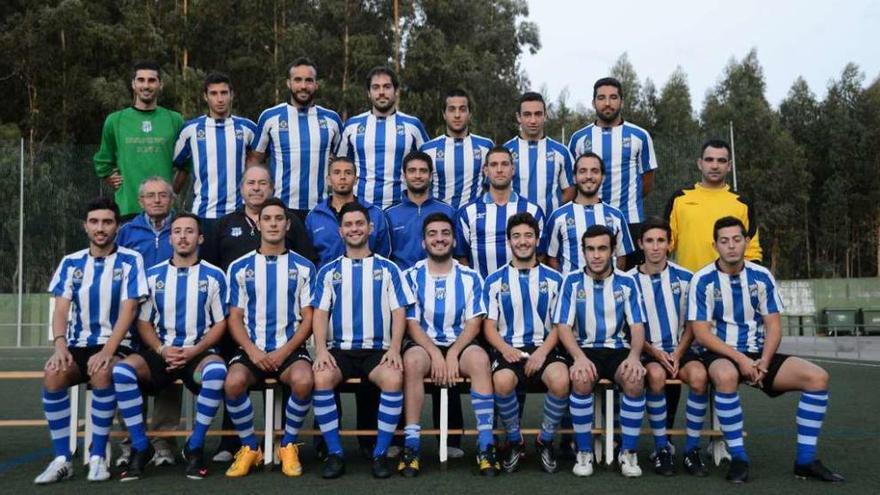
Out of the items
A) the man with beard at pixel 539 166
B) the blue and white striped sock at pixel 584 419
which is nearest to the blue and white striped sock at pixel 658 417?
the blue and white striped sock at pixel 584 419

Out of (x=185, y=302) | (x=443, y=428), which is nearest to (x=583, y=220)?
(x=443, y=428)

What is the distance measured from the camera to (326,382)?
14.1 feet

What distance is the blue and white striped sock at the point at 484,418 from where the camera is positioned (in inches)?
170

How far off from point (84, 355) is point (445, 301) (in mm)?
1861

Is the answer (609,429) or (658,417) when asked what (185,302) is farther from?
(658,417)

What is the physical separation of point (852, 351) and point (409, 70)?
14.1 metres

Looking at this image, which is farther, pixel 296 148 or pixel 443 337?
pixel 296 148

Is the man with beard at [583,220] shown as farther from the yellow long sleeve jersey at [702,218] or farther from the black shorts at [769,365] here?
the black shorts at [769,365]

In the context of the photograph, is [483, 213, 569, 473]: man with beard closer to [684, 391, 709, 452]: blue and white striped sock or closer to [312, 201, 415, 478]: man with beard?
[312, 201, 415, 478]: man with beard

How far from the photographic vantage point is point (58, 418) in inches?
171

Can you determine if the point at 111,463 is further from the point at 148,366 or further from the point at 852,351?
the point at 852,351

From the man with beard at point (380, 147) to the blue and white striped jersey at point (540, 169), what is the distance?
684 mm

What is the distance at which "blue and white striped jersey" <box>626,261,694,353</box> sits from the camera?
15.6 feet

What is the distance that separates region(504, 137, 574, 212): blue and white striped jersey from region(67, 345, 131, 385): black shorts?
102 inches
